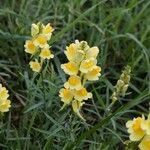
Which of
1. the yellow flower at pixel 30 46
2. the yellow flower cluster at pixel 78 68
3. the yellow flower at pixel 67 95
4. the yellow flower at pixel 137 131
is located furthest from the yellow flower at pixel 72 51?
the yellow flower at pixel 137 131

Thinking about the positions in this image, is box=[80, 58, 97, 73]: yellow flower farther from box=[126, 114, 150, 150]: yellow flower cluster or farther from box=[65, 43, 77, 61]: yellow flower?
box=[126, 114, 150, 150]: yellow flower cluster

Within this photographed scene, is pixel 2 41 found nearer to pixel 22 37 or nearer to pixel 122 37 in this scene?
pixel 22 37

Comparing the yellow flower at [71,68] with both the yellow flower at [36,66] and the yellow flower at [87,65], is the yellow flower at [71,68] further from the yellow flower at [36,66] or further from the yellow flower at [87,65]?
the yellow flower at [36,66]

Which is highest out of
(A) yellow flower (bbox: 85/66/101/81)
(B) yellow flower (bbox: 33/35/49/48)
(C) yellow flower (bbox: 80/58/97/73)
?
(B) yellow flower (bbox: 33/35/49/48)

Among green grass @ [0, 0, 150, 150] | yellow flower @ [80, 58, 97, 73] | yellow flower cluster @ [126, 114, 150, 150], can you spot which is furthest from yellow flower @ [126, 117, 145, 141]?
green grass @ [0, 0, 150, 150]

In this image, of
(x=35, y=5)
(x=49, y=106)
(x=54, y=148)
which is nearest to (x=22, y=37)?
(x=35, y=5)

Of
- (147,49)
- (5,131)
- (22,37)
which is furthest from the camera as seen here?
(147,49)
